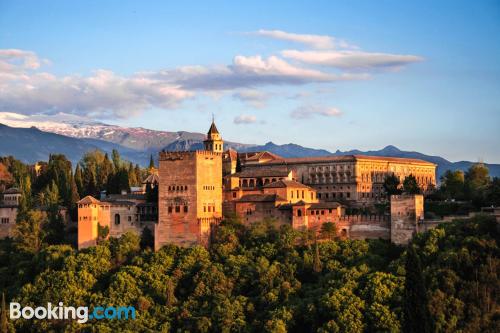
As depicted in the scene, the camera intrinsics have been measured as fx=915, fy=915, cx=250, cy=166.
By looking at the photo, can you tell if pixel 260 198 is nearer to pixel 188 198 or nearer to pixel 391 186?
pixel 188 198

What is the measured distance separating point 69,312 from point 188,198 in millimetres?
10625

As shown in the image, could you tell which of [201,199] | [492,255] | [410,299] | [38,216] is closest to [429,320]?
[410,299]

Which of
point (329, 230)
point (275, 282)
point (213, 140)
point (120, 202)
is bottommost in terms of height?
Answer: point (275, 282)

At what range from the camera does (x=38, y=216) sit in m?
62.7

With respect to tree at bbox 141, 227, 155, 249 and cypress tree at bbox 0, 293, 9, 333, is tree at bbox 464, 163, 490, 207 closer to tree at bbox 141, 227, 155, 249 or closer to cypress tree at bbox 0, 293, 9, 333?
tree at bbox 141, 227, 155, 249

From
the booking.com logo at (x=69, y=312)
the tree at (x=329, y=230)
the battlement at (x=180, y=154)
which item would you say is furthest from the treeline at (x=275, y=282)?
the battlement at (x=180, y=154)

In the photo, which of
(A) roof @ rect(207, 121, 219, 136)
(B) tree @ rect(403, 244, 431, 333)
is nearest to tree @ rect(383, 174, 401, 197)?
(A) roof @ rect(207, 121, 219, 136)

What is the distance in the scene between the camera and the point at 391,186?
68312 mm

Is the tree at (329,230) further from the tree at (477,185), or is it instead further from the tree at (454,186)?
the tree at (454,186)

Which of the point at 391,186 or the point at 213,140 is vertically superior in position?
the point at 213,140

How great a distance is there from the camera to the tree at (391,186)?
68188 millimetres

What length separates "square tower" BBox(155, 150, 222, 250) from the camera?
58.2 m

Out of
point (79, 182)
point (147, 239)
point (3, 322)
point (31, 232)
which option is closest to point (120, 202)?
point (147, 239)

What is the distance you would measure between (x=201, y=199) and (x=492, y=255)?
18524mm
